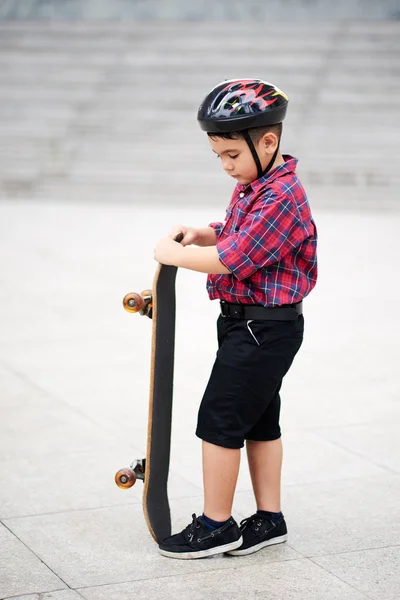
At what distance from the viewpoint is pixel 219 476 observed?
3.03 m

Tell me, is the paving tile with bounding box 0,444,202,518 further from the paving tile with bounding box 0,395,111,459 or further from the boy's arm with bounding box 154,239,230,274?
the boy's arm with bounding box 154,239,230,274

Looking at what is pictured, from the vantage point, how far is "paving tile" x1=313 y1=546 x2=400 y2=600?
112 inches

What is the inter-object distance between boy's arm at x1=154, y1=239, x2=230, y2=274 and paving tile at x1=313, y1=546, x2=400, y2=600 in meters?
1.00

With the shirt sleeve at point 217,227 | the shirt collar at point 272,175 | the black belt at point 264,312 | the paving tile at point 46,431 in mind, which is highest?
the shirt collar at point 272,175

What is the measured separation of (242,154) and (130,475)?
111cm

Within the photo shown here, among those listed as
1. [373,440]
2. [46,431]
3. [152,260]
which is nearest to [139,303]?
[46,431]

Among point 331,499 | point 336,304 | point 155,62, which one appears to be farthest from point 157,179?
point 331,499

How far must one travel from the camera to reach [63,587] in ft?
9.22

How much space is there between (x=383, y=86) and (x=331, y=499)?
60.8ft

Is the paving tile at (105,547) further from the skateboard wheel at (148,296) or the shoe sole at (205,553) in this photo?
the skateboard wheel at (148,296)

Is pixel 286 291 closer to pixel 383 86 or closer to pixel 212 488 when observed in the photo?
pixel 212 488

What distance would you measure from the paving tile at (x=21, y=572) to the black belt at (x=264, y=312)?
3.20 ft

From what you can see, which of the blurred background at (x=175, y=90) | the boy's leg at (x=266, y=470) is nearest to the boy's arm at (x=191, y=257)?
the boy's leg at (x=266, y=470)

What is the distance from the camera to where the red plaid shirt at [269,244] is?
9.38 ft
